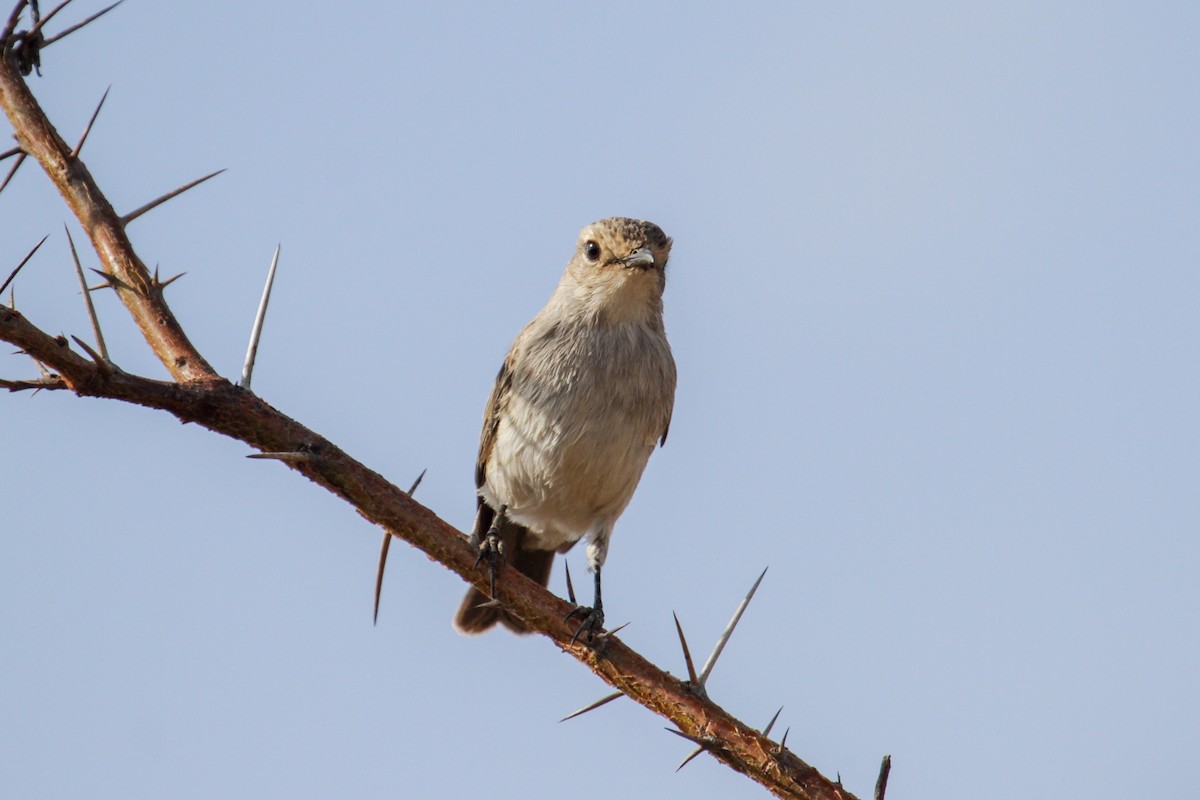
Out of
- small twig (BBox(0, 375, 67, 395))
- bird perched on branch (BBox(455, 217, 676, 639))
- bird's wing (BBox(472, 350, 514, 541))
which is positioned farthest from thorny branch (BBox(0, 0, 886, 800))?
bird's wing (BBox(472, 350, 514, 541))

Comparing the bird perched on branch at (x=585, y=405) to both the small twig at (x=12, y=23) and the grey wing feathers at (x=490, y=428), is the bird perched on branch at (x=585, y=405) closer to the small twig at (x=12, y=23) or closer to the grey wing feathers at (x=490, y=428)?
the grey wing feathers at (x=490, y=428)

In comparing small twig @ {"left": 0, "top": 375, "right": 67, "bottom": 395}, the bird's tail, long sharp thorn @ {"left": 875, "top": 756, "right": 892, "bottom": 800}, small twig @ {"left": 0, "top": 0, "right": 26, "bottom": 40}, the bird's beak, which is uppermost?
the bird's beak

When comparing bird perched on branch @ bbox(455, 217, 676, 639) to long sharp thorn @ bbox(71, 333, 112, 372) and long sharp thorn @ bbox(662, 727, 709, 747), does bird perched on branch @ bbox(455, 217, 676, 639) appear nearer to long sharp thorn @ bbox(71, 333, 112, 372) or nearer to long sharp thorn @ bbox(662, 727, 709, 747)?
long sharp thorn @ bbox(662, 727, 709, 747)

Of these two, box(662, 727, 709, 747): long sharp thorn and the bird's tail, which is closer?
box(662, 727, 709, 747): long sharp thorn

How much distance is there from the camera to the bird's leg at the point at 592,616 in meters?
4.23

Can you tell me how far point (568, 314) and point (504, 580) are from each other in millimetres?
2770

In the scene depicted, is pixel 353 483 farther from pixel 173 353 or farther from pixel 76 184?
pixel 76 184

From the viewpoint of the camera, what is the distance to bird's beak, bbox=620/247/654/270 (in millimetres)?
6852

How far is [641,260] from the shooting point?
6.86 metres

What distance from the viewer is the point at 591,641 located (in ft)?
13.5

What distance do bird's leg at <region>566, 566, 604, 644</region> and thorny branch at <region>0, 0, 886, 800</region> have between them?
2.1 inches

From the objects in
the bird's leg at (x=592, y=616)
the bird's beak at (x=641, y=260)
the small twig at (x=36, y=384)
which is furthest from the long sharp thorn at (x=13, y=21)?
the bird's beak at (x=641, y=260)

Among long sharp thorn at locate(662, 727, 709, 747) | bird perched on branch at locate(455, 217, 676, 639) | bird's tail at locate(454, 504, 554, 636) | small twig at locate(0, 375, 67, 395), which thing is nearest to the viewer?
small twig at locate(0, 375, 67, 395)

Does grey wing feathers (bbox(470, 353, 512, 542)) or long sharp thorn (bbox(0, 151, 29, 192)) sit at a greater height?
grey wing feathers (bbox(470, 353, 512, 542))
